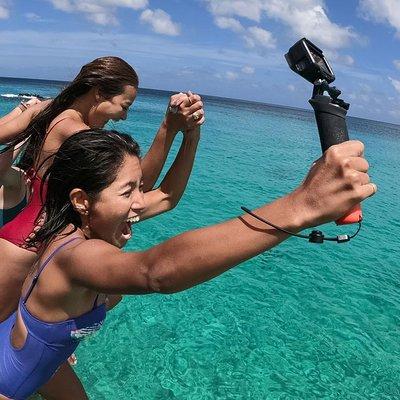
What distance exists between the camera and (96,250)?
173 cm

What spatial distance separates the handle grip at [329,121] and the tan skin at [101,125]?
1.41 m

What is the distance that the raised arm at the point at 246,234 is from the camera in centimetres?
126

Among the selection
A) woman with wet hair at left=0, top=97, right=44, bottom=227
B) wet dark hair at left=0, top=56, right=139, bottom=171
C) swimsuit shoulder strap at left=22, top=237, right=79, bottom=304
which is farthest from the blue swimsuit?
woman with wet hair at left=0, top=97, right=44, bottom=227

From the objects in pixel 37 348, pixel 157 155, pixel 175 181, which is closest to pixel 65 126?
pixel 157 155

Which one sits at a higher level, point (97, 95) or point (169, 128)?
point (97, 95)

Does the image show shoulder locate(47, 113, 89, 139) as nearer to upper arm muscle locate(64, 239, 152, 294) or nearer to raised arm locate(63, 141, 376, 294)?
upper arm muscle locate(64, 239, 152, 294)

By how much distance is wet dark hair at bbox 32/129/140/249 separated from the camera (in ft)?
6.77

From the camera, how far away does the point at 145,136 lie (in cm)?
2786

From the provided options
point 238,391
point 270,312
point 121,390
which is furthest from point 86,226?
point 270,312

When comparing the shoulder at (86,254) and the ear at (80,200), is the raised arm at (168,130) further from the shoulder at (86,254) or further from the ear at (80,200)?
the shoulder at (86,254)

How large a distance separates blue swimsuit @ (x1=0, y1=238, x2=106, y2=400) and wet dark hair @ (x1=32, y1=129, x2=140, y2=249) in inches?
10.0

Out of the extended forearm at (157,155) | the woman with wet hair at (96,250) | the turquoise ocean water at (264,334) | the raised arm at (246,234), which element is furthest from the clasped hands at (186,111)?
the turquoise ocean water at (264,334)

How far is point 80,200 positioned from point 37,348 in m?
0.69

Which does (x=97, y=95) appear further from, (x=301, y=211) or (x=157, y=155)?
(x=301, y=211)
